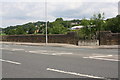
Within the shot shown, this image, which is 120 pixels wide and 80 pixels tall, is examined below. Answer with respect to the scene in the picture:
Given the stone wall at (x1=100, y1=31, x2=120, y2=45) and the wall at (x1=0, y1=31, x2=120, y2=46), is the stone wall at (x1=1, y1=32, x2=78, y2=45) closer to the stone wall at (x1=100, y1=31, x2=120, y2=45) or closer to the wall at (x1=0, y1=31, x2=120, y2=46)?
the wall at (x1=0, y1=31, x2=120, y2=46)

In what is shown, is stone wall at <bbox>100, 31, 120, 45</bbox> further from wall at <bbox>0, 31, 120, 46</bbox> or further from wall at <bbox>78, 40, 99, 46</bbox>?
wall at <bbox>78, 40, 99, 46</bbox>

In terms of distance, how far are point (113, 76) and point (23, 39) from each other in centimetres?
3887

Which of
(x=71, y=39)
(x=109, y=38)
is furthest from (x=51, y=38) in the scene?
(x=109, y=38)

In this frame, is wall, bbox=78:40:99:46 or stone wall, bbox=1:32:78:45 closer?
wall, bbox=78:40:99:46

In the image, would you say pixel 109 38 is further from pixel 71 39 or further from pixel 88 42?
pixel 71 39

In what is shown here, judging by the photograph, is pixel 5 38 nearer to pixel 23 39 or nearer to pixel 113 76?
pixel 23 39

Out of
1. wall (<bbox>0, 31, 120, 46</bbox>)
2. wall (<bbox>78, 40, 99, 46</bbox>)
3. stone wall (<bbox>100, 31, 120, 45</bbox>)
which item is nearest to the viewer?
stone wall (<bbox>100, 31, 120, 45</bbox>)

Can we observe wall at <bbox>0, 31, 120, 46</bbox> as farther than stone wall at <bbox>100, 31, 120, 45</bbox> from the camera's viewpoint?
Yes

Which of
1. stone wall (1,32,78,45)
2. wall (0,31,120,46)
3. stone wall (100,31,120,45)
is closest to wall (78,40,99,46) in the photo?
wall (0,31,120,46)

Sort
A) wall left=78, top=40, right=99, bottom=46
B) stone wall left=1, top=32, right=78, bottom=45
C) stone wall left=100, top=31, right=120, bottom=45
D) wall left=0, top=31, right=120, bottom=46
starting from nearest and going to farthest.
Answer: stone wall left=100, top=31, right=120, bottom=45 → wall left=0, top=31, right=120, bottom=46 → wall left=78, top=40, right=99, bottom=46 → stone wall left=1, top=32, right=78, bottom=45

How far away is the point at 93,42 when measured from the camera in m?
31.3

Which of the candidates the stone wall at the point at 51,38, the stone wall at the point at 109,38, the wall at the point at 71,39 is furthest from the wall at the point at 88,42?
the stone wall at the point at 51,38

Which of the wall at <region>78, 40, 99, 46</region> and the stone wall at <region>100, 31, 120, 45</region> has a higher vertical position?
the stone wall at <region>100, 31, 120, 45</region>

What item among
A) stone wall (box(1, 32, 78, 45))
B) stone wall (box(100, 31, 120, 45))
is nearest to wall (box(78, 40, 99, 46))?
stone wall (box(100, 31, 120, 45))
